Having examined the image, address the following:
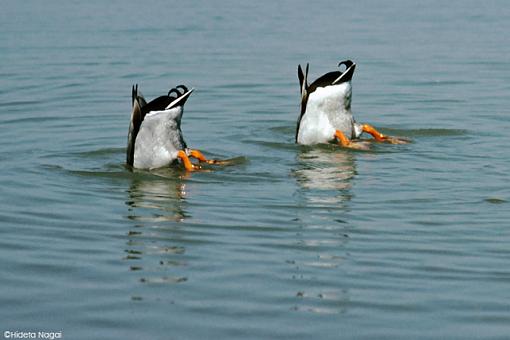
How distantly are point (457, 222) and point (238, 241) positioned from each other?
1941 millimetres

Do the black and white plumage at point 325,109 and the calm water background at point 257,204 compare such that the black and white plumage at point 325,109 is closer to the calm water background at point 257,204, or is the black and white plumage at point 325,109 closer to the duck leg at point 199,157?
the calm water background at point 257,204

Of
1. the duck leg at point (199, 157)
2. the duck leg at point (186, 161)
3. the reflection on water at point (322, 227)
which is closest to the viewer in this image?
the reflection on water at point (322, 227)

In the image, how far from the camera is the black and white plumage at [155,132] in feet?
38.8

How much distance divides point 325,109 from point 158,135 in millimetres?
2485

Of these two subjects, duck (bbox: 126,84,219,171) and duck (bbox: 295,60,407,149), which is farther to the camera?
duck (bbox: 295,60,407,149)

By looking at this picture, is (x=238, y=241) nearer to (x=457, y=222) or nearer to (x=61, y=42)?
(x=457, y=222)

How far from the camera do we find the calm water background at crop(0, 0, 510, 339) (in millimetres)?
6977

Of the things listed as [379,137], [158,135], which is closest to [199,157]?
[158,135]

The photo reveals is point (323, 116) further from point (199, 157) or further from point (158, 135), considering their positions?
point (158, 135)

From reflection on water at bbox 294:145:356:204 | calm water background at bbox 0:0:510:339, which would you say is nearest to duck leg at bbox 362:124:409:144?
calm water background at bbox 0:0:510:339

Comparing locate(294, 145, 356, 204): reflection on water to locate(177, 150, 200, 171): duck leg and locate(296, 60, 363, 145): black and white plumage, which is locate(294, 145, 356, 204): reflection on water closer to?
locate(296, 60, 363, 145): black and white plumage

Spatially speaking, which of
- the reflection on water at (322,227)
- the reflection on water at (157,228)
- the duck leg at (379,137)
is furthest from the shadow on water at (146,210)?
the duck leg at (379,137)

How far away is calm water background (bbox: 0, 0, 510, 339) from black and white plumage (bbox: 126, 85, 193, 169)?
7.3 inches

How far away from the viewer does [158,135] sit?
1199cm
